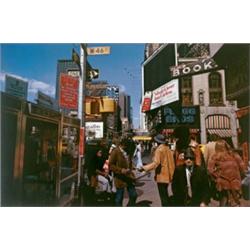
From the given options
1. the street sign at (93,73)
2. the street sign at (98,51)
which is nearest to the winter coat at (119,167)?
the street sign at (93,73)

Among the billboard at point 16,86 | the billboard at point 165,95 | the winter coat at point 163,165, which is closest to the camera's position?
the billboard at point 16,86

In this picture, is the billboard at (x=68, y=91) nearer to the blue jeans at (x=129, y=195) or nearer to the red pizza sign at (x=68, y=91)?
the red pizza sign at (x=68, y=91)

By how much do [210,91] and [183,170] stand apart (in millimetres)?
1247

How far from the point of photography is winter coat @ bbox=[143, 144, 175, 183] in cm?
425

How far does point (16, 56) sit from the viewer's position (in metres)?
4.23

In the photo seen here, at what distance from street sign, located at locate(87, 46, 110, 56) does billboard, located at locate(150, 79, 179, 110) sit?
3.08ft

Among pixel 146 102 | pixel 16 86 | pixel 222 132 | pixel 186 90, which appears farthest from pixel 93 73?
pixel 222 132

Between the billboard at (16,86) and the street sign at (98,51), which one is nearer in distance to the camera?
the billboard at (16,86)

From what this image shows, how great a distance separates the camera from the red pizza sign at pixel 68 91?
4.39 metres

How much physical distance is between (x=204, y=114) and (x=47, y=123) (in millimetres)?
2327

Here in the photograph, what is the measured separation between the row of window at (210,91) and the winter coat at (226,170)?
0.82m

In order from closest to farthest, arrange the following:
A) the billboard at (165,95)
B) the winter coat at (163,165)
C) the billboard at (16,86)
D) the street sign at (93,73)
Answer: the billboard at (16,86)
the winter coat at (163,165)
the street sign at (93,73)
the billboard at (165,95)

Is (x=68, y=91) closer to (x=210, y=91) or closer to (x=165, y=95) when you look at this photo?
(x=165, y=95)

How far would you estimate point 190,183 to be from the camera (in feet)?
14.1
